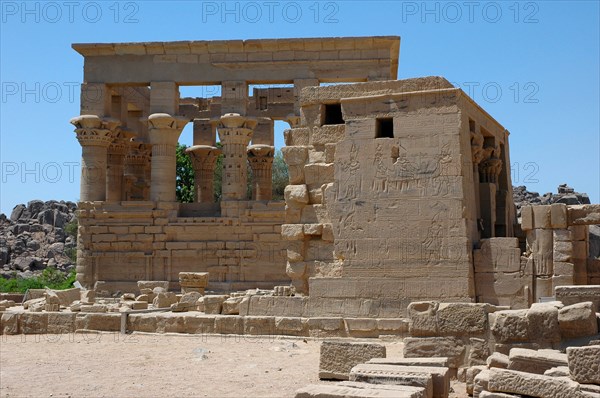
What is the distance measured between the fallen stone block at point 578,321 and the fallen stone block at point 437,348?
1.27m

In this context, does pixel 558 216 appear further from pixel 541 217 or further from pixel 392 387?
pixel 392 387

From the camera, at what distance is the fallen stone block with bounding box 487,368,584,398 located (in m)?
6.19

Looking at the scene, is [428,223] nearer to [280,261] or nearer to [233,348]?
[233,348]

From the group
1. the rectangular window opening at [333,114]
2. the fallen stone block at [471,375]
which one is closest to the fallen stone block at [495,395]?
the fallen stone block at [471,375]

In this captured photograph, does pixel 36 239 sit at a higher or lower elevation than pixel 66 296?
higher

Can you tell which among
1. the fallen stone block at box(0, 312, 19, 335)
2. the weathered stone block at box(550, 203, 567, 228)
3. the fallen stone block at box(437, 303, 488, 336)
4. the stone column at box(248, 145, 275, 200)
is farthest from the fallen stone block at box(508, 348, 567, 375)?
the stone column at box(248, 145, 275, 200)

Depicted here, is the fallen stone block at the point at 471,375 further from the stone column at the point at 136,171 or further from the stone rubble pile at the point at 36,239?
→ the stone rubble pile at the point at 36,239

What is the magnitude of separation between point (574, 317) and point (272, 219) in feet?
53.7

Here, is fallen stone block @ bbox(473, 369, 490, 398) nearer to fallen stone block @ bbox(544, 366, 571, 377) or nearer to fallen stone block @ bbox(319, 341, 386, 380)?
fallen stone block @ bbox(544, 366, 571, 377)

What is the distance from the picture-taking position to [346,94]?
12492 mm

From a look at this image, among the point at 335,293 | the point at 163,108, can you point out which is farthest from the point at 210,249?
the point at 335,293

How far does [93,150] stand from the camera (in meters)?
24.2

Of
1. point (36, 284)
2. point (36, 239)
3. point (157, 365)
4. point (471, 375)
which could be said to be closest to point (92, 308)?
point (157, 365)

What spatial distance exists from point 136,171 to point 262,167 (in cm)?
→ 463
